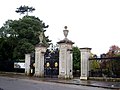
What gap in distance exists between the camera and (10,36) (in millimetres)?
54781

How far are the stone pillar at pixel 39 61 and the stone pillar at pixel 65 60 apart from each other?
403cm

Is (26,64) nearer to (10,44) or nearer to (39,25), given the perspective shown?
(10,44)

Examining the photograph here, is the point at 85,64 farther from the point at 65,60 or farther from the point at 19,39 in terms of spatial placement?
the point at 19,39

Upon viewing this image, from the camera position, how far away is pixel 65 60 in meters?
33.0

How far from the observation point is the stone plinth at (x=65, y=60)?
32875mm

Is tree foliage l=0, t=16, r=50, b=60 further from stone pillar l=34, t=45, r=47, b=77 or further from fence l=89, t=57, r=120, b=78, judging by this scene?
fence l=89, t=57, r=120, b=78

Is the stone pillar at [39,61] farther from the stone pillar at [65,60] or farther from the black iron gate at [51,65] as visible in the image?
the stone pillar at [65,60]

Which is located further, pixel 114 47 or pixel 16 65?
pixel 114 47

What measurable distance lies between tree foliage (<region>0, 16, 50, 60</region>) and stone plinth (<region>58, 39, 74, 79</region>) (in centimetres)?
1891

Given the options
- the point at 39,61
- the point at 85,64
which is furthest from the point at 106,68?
the point at 39,61

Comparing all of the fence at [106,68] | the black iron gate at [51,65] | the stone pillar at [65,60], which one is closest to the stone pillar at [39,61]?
the black iron gate at [51,65]

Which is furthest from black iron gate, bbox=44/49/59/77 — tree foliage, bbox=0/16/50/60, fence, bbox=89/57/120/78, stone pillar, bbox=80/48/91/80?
tree foliage, bbox=0/16/50/60

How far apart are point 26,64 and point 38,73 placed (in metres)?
4.26

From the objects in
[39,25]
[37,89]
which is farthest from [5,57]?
[37,89]
